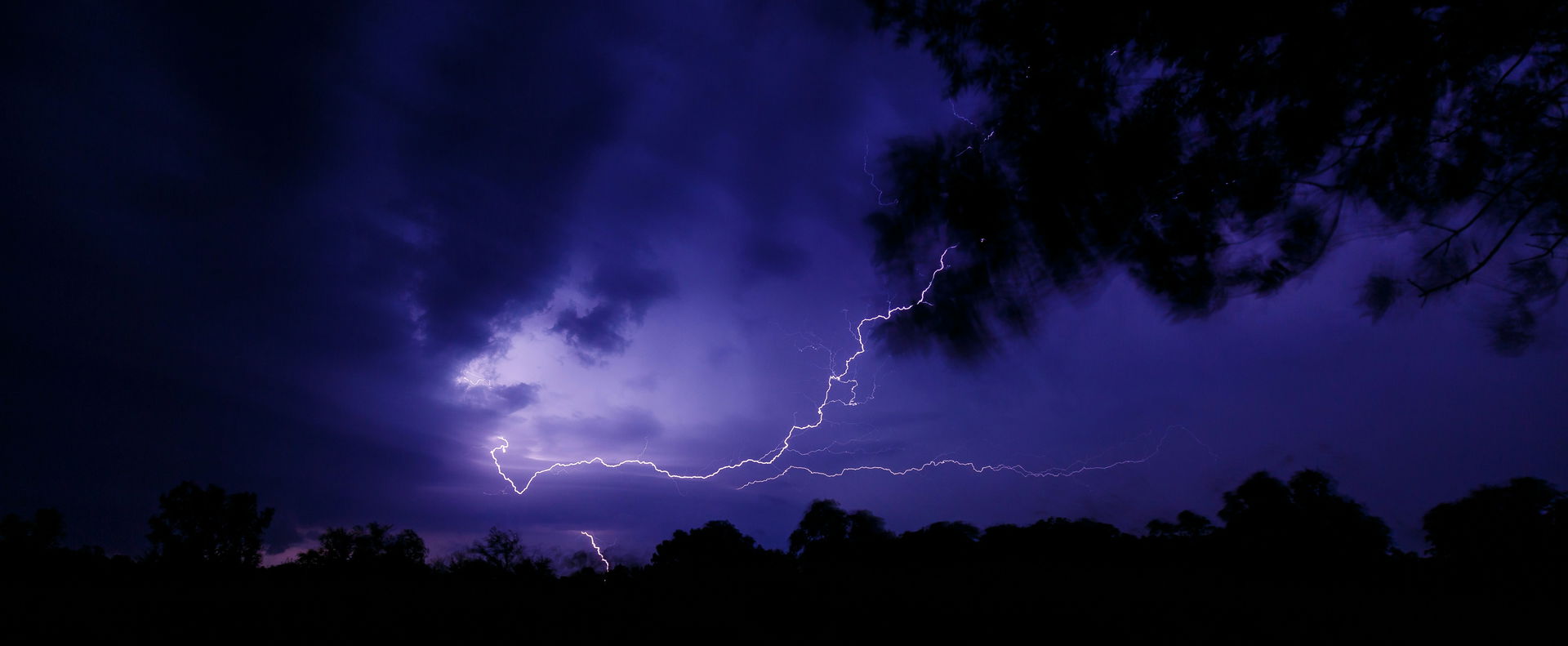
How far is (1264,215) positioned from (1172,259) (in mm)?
657

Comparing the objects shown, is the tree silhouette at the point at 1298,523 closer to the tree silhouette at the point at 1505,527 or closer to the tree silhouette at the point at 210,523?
the tree silhouette at the point at 1505,527

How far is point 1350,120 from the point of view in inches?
143

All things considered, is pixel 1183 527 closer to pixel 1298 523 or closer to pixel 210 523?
pixel 1298 523

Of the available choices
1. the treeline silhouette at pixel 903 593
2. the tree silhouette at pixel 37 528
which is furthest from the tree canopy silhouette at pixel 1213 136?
Answer: the tree silhouette at pixel 37 528

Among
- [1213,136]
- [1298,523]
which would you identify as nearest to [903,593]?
[1213,136]

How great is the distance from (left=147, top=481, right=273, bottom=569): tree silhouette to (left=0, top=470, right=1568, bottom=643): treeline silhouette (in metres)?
26.3

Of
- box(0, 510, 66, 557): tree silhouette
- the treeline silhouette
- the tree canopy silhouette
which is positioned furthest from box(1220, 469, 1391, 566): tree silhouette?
box(0, 510, 66, 557): tree silhouette

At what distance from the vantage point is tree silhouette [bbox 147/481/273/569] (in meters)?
25.9

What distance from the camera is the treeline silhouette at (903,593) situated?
303cm

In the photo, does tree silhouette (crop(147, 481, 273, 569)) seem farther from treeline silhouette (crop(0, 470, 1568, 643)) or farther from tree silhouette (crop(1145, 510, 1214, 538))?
tree silhouette (crop(1145, 510, 1214, 538))

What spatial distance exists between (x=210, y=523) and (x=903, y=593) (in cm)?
3845

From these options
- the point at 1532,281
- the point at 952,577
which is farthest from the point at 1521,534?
the point at 952,577

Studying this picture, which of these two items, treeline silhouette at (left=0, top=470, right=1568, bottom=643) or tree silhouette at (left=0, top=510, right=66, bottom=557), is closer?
treeline silhouette at (left=0, top=470, right=1568, bottom=643)

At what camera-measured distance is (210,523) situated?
26.9 metres
